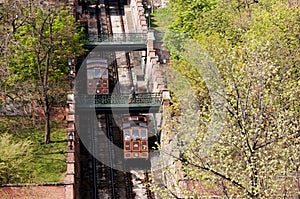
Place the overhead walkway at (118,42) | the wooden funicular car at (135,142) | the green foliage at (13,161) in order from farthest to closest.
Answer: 1. the overhead walkway at (118,42)
2. the wooden funicular car at (135,142)
3. the green foliage at (13,161)

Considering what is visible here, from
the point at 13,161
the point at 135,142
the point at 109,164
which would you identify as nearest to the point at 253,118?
the point at 13,161

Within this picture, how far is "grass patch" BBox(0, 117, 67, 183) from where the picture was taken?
41375 mm

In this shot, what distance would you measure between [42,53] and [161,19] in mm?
21054

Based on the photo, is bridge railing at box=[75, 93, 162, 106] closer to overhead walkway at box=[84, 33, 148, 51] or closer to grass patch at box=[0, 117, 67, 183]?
grass patch at box=[0, 117, 67, 183]

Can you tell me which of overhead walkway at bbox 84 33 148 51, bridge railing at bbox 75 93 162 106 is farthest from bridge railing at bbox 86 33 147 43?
bridge railing at bbox 75 93 162 106

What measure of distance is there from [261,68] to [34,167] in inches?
620

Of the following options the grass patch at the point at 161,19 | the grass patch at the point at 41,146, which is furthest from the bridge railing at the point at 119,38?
the grass patch at the point at 41,146

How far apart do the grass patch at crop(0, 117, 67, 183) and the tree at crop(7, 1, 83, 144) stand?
87cm

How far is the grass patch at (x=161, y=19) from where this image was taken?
209 feet

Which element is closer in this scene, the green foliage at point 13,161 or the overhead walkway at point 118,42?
the green foliage at point 13,161

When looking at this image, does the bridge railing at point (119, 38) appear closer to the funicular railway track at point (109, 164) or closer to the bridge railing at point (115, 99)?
the funicular railway track at point (109, 164)

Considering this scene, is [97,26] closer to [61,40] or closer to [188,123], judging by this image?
[61,40]

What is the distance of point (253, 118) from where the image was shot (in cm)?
3388

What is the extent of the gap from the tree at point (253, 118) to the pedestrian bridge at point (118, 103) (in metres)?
3.05
